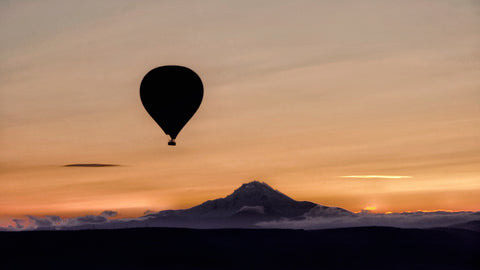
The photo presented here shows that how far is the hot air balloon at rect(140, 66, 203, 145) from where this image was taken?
238 feet

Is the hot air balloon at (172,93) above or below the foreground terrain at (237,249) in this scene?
above

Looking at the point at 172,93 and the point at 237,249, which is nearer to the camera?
the point at 172,93

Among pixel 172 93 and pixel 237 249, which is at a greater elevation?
pixel 172 93

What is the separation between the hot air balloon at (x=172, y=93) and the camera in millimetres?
72625

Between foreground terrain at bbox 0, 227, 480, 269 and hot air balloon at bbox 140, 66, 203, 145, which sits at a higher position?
hot air balloon at bbox 140, 66, 203, 145

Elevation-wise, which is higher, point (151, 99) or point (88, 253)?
point (151, 99)

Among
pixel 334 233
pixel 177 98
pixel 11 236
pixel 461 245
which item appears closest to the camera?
pixel 177 98

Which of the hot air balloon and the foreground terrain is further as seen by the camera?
the foreground terrain

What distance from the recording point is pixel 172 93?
7294cm

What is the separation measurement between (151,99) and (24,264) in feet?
154

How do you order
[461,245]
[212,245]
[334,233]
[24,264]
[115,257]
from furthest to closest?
[334,233] < [461,245] < [212,245] < [115,257] < [24,264]

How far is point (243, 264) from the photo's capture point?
121688 millimetres

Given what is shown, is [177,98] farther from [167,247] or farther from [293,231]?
[293,231]

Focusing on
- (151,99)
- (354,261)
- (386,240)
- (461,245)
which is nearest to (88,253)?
(354,261)
